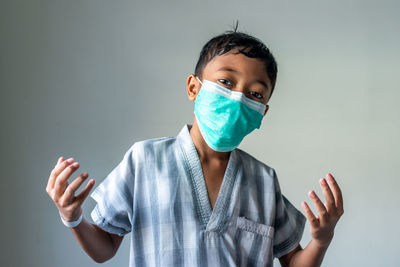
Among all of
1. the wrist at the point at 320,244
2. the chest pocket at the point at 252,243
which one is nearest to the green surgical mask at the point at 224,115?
the chest pocket at the point at 252,243

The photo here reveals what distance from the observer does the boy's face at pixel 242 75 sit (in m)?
0.81

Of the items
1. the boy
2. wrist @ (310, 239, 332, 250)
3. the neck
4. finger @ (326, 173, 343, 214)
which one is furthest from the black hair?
wrist @ (310, 239, 332, 250)

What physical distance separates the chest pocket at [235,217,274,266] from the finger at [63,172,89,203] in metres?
0.37

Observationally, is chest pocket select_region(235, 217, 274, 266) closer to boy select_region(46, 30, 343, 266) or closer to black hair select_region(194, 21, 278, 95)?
boy select_region(46, 30, 343, 266)

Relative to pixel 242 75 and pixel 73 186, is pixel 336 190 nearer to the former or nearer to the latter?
pixel 242 75

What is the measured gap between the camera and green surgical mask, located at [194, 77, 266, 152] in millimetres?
806

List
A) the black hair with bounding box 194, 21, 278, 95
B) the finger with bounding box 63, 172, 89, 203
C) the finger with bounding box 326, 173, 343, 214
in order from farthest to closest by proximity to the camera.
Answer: the black hair with bounding box 194, 21, 278, 95 < the finger with bounding box 326, 173, 343, 214 < the finger with bounding box 63, 172, 89, 203

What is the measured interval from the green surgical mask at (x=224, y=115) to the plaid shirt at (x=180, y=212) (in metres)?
0.07

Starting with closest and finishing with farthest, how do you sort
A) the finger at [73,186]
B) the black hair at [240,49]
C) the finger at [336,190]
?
the finger at [73,186]
the finger at [336,190]
the black hair at [240,49]

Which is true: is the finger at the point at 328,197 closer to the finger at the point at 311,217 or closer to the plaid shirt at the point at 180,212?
the finger at the point at 311,217

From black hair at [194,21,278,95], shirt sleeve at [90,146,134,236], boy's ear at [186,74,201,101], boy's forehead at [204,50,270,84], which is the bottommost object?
shirt sleeve at [90,146,134,236]
